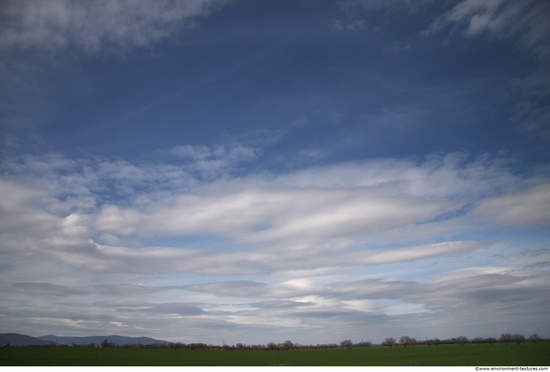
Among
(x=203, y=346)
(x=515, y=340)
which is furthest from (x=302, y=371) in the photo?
(x=515, y=340)

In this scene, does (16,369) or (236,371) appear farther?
(236,371)

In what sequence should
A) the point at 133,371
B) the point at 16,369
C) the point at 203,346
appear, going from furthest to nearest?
the point at 203,346, the point at 133,371, the point at 16,369

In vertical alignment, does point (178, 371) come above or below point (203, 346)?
above

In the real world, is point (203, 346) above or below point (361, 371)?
below

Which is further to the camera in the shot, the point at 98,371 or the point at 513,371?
the point at 513,371

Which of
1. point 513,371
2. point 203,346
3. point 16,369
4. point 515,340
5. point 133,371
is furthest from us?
point 515,340

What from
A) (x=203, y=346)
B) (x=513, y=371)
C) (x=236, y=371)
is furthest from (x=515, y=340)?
(x=236, y=371)

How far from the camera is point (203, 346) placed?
170500 millimetres

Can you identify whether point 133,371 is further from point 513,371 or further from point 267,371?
point 513,371

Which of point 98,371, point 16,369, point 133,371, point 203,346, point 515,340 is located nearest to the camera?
point 16,369

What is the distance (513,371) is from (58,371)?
32223mm

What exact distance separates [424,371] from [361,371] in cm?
379

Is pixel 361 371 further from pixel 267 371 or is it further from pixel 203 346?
pixel 203 346

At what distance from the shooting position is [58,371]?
75.2ft
